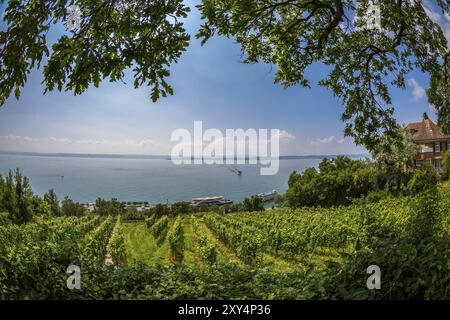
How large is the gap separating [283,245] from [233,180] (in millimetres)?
9062

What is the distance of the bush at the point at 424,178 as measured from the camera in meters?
6.01

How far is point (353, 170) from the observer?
15.3 m

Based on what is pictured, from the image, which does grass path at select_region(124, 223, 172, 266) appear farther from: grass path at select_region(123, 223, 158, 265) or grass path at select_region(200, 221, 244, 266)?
grass path at select_region(200, 221, 244, 266)

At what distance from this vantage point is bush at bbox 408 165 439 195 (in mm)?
6012

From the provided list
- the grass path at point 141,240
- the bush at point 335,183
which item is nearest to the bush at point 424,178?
the bush at point 335,183

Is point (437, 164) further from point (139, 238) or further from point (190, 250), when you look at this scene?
point (139, 238)

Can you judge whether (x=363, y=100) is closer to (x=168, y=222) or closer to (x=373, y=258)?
(x=373, y=258)

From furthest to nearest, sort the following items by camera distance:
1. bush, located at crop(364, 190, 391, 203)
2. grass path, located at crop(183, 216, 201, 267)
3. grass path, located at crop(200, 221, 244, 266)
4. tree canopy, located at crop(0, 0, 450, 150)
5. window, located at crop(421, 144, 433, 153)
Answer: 1. grass path, located at crop(200, 221, 244, 266)
2. grass path, located at crop(183, 216, 201, 267)
3. bush, located at crop(364, 190, 391, 203)
4. window, located at crop(421, 144, 433, 153)
5. tree canopy, located at crop(0, 0, 450, 150)

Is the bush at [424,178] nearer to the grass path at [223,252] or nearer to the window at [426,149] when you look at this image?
the window at [426,149]

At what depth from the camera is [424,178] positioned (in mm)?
6145

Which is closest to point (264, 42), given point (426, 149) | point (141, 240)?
point (426, 149)

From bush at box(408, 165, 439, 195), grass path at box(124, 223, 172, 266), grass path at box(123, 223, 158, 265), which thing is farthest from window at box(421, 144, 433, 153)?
grass path at box(123, 223, 158, 265)

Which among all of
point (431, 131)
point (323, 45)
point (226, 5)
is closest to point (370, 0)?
A: point (323, 45)

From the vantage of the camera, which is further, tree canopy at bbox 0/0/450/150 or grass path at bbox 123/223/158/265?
grass path at bbox 123/223/158/265
